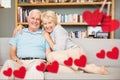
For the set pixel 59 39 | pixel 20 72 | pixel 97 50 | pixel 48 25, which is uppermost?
pixel 48 25

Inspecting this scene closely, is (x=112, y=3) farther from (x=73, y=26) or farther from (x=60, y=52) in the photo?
(x=60, y=52)

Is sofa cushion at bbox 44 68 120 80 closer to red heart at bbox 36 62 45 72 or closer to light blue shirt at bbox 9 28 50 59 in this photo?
red heart at bbox 36 62 45 72

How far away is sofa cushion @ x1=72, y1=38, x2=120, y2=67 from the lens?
233cm

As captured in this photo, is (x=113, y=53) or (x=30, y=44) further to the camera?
(x=113, y=53)

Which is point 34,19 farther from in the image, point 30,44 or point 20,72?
point 20,72

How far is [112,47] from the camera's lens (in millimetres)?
2363

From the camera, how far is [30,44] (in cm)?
219

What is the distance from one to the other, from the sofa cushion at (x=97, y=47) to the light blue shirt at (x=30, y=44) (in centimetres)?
38

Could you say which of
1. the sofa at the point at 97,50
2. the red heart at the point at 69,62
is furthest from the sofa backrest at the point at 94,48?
the red heart at the point at 69,62

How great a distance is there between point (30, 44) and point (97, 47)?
678 mm

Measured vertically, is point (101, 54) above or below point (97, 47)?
below

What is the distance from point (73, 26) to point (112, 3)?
73 centimetres

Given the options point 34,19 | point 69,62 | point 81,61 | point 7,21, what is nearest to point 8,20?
point 7,21

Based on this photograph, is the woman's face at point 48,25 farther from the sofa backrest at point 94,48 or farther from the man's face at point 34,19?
the sofa backrest at point 94,48
